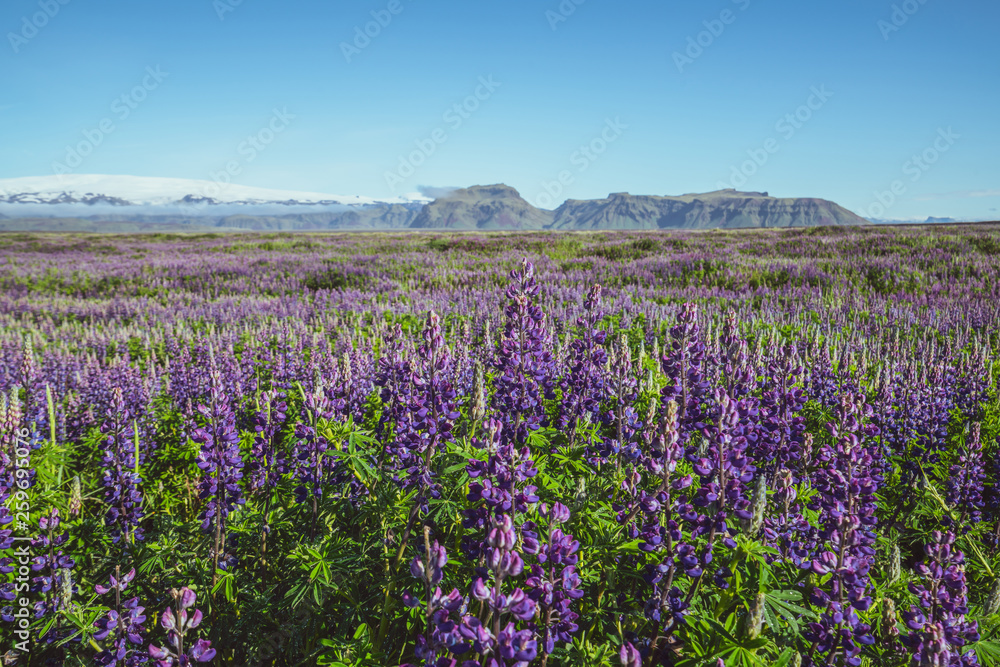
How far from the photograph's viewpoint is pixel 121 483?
11.5ft

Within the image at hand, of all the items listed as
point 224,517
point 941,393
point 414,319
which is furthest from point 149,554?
point 414,319

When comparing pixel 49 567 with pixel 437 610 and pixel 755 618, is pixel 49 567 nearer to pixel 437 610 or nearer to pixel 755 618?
pixel 437 610

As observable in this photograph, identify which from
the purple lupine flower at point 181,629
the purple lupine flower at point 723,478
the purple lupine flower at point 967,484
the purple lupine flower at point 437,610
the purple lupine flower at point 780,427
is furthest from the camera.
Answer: the purple lupine flower at point 967,484

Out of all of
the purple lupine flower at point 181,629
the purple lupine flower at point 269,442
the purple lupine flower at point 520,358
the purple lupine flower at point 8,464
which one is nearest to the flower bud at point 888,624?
the purple lupine flower at point 520,358

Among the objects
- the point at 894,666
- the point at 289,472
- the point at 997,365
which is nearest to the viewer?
the point at 894,666

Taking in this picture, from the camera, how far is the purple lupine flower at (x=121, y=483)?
3357 mm

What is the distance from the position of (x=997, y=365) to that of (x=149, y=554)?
973 cm

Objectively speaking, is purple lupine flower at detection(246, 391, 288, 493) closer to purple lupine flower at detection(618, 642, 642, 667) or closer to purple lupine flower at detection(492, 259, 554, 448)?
purple lupine flower at detection(492, 259, 554, 448)

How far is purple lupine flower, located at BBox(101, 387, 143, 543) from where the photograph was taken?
3.36m

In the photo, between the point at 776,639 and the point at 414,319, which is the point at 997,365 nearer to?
the point at 776,639

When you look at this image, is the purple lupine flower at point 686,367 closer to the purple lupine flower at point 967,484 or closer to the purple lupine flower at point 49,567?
the purple lupine flower at point 967,484

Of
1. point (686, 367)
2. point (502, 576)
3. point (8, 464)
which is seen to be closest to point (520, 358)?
point (686, 367)

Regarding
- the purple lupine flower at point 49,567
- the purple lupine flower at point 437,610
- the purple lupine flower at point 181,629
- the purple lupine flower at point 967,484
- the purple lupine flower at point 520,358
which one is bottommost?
the purple lupine flower at point 49,567

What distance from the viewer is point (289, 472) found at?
3.37 metres
